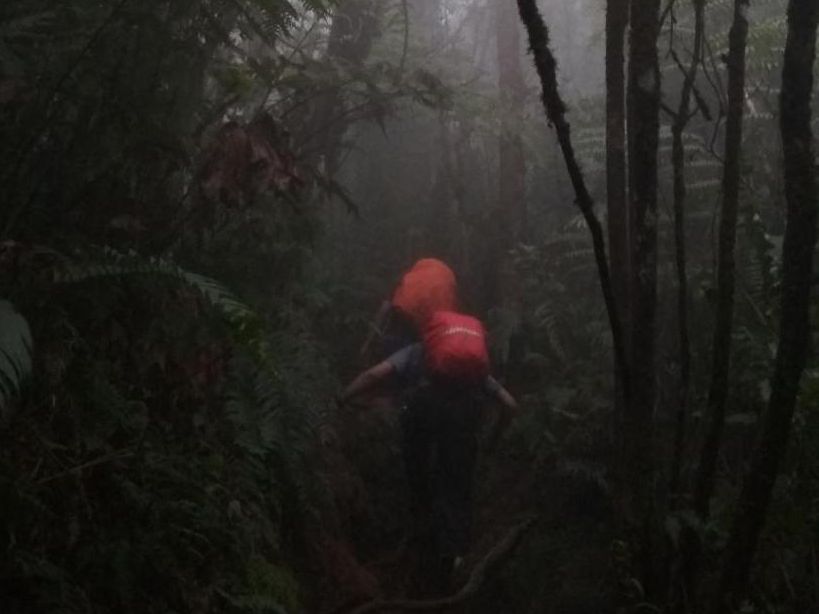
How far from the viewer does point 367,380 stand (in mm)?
5949

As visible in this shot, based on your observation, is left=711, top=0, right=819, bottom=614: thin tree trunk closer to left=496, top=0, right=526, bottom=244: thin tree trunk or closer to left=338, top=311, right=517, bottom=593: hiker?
left=338, top=311, right=517, bottom=593: hiker

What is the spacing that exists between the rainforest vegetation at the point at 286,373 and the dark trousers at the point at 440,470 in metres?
0.21

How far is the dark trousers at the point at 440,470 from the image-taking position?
573 centimetres

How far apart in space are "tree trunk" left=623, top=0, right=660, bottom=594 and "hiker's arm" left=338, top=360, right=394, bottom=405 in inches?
86.2

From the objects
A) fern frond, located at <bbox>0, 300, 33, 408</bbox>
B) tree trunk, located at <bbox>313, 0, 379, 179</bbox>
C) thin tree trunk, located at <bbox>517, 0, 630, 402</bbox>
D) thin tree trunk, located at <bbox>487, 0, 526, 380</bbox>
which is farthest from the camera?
thin tree trunk, located at <bbox>487, 0, 526, 380</bbox>

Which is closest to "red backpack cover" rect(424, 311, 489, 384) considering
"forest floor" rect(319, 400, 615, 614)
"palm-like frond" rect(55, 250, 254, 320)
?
"forest floor" rect(319, 400, 615, 614)

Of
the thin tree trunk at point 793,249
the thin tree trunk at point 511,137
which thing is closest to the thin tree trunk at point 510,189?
the thin tree trunk at point 511,137

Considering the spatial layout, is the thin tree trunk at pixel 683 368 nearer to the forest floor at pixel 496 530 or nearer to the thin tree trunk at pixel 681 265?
the thin tree trunk at pixel 681 265

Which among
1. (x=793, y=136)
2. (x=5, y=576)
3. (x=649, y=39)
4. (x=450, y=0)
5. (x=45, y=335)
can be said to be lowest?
(x=5, y=576)

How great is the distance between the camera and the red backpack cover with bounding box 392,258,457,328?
657 cm

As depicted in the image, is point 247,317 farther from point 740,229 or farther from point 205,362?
point 740,229

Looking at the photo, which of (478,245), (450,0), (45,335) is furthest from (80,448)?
(450,0)

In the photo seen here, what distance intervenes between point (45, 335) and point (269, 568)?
1.38 meters

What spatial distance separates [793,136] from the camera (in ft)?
11.6
